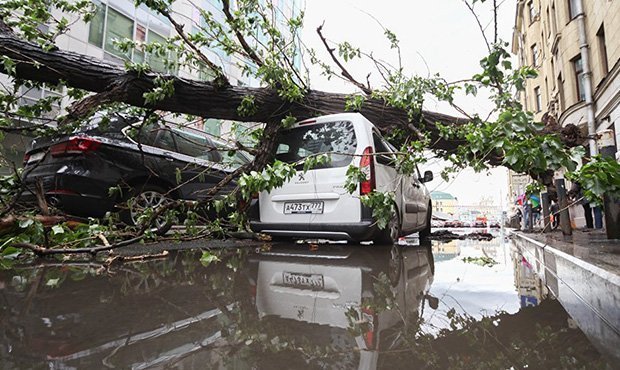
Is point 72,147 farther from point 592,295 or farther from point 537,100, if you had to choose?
point 537,100

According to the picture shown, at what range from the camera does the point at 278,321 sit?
1.46 m

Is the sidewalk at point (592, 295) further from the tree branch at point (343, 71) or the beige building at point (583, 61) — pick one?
the beige building at point (583, 61)

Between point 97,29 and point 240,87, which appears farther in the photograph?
point 97,29

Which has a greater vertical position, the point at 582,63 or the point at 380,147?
the point at 582,63

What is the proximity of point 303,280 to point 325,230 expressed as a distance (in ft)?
A: 5.69

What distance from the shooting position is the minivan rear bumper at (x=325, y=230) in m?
3.89

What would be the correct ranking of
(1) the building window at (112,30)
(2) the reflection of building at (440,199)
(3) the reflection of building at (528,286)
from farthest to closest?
(1) the building window at (112,30) → (2) the reflection of building at (440,199) → (3) the reflection of building at (528,286)

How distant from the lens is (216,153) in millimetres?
6043

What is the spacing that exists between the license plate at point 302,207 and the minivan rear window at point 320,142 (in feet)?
1.52

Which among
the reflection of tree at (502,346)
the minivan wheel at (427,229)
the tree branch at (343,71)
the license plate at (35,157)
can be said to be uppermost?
the tree branch at (343,71)

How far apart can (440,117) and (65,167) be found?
4.94 meters

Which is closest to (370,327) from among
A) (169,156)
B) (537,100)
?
(169,156)

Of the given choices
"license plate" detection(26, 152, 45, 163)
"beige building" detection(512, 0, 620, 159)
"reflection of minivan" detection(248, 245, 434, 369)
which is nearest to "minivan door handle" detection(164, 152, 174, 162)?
"license plate" detection(26, 152, 45, 163)

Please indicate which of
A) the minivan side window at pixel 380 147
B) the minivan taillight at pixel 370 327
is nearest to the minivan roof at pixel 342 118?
the minivan side window at pixel 380 147
